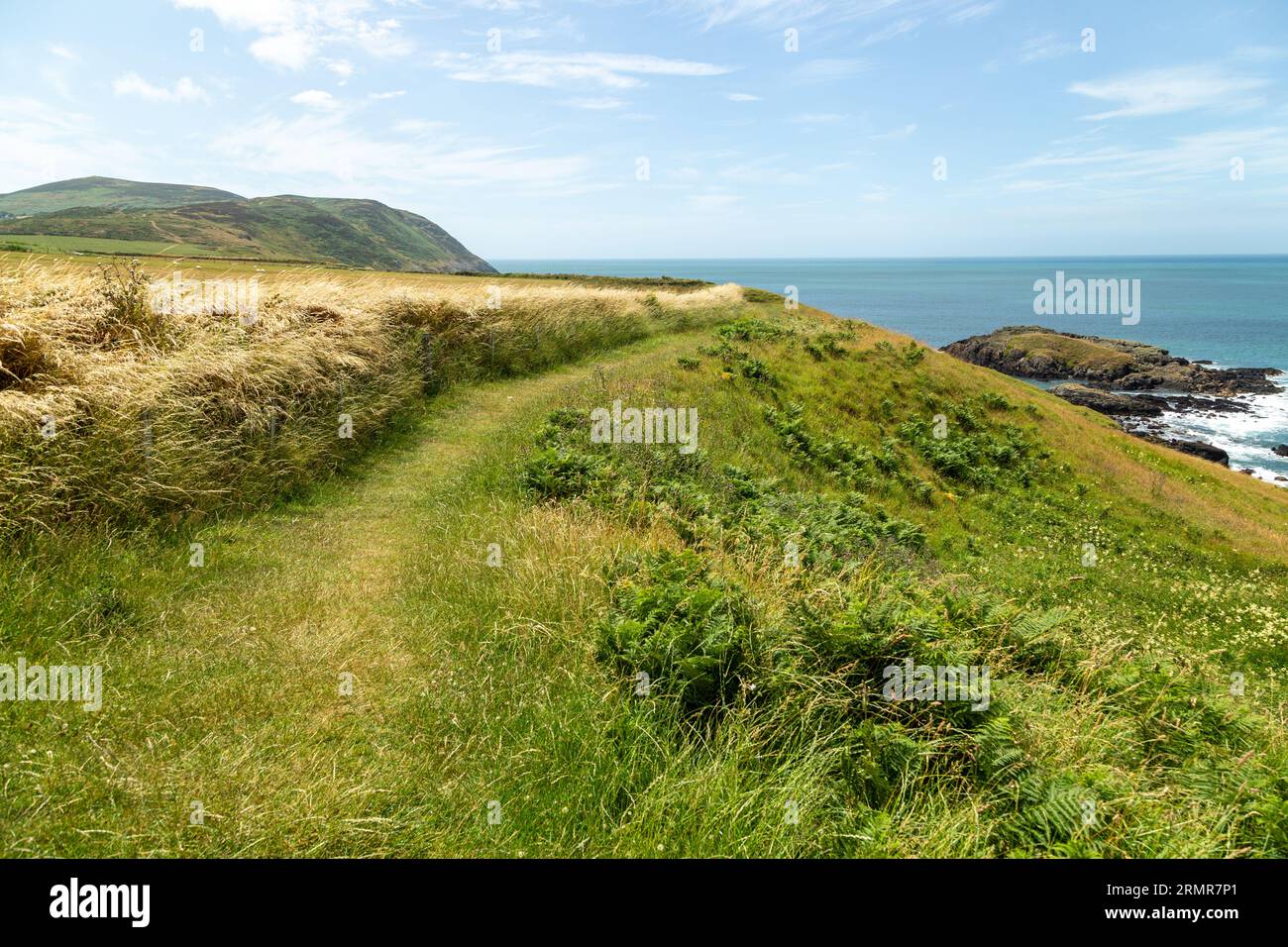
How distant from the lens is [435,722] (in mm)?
4516

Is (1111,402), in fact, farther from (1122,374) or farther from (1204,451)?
(1122,374)

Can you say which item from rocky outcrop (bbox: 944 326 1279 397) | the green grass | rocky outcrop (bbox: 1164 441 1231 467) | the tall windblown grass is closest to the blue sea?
rocky outcrop (bbox: 1164 441 1231 467)

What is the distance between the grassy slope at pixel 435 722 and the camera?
350 cm

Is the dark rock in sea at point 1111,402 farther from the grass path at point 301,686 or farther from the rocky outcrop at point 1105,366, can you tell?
the grass path at point 301,686

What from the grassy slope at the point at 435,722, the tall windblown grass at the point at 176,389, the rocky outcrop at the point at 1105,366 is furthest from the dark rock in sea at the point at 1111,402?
the tall windblown grass at the point at 176,389

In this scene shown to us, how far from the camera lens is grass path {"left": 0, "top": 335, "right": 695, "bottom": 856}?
11.1ft

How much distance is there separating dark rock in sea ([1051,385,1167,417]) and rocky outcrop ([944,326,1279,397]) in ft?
23.1

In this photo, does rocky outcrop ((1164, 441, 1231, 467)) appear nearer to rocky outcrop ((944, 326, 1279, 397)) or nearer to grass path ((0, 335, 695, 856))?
rocky outcrop ((944, 326, 1279, 397))
